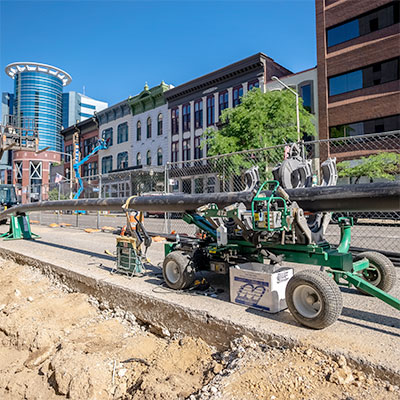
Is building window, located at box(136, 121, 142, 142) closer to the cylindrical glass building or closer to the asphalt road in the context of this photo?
the asphalt road

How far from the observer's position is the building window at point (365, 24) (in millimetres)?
21438

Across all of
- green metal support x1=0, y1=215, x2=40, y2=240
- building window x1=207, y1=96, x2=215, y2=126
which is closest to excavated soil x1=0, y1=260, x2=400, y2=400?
green metal support x1=0, y1=215, x2=40, y2=240

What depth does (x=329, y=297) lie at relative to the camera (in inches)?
123

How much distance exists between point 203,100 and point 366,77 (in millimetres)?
14708

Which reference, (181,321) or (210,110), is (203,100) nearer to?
(210,110)

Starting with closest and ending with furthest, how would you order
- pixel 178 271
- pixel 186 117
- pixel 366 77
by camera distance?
pixel 178 271 < pixel 366 77 < pixel 186 117

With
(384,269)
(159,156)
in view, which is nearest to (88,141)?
(159,156)

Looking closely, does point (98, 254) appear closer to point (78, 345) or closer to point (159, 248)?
point (159, 248)

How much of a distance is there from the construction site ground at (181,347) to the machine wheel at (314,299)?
0.43 feet

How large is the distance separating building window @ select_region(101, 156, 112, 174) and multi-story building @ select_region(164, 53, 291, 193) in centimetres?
1232

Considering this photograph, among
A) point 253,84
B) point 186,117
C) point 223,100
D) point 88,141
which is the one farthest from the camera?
point 88,141

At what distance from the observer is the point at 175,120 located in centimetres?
3491

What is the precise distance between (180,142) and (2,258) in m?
26.0

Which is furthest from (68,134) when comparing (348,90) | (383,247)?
(383,247)
